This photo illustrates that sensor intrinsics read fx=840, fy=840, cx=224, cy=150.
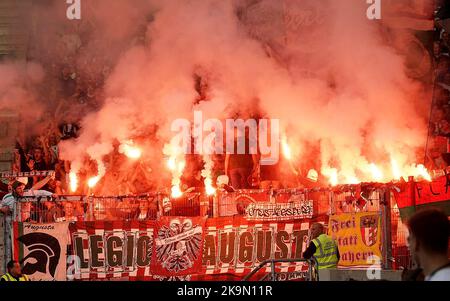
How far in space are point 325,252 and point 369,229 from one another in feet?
3.98

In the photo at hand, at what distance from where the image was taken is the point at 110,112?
1531 centimetres

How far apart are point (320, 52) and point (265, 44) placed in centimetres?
103

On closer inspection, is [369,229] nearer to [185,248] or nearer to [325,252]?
[325,252]

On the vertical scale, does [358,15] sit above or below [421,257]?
above

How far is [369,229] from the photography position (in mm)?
9758

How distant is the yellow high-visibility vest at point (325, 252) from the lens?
8727 mm

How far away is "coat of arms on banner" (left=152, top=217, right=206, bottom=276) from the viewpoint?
34.8 feet

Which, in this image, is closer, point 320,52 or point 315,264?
point 315,264

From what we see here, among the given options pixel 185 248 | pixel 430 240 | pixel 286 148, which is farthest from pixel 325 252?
pixel 286 148

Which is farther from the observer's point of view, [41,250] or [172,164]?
[172,164]

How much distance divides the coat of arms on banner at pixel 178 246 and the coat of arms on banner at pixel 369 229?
2.12 m

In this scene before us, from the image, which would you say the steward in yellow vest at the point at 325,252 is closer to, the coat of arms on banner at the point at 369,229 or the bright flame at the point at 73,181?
the coat of arms on banner at the point at 369,229
